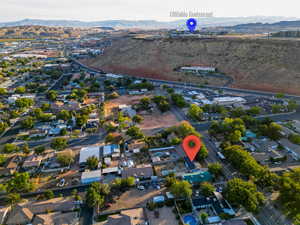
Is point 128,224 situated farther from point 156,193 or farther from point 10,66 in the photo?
point 10,66

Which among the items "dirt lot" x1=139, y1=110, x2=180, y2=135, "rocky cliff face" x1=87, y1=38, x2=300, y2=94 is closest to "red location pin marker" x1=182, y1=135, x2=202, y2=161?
"dirt lot" x1=139, y1=110, x2=180, y2=135

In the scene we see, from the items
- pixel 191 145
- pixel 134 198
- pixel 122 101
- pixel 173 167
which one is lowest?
pixel 134 198

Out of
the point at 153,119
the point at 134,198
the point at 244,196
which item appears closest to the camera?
the point at 244,196

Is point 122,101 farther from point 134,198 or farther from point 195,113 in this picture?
point 134,198

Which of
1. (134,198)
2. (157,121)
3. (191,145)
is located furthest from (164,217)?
(157,121)

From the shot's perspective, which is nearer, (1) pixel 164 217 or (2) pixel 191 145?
(1) pixel 164 217

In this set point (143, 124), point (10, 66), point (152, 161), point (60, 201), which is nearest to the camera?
point (60, 201)

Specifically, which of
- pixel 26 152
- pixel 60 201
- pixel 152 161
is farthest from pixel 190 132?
pixel 26 152

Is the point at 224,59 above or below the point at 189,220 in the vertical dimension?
above
